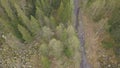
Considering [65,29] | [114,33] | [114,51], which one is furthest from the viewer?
[114,51]

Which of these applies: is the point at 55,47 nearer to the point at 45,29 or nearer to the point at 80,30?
the point at 45,29

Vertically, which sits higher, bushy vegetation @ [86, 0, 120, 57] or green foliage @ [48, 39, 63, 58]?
bushy vegetation @ [86, 0, 120, 57]

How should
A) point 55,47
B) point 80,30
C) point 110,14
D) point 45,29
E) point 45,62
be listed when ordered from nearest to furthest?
point 55,47 → point 45,29 → point 110,14 → point 45,62 → point 80,30

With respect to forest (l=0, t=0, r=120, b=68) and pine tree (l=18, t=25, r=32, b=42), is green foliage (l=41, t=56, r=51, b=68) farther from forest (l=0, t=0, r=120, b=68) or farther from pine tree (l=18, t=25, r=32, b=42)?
pine tree (l=18, t=25, r=32, b=42)

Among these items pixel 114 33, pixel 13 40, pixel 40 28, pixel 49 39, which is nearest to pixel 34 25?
pixel 40 28

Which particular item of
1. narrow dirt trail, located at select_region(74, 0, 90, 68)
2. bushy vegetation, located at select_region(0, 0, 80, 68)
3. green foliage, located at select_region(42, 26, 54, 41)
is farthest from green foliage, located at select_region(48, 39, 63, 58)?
narrow dirt trail, located at select_region(74, 0, 90, 68)

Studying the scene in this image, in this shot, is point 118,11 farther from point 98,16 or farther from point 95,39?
point 95,39

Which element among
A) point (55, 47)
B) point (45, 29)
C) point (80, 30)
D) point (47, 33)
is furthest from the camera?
point (80, 30)

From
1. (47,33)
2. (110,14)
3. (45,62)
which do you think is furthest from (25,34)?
(110,14)
